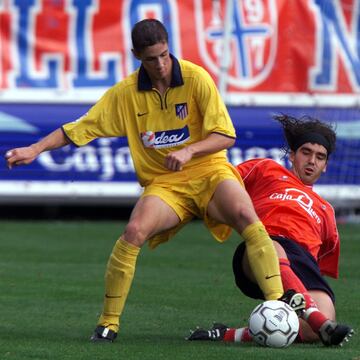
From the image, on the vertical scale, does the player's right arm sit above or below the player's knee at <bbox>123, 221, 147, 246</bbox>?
above

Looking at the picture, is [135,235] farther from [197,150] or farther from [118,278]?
[197,150]

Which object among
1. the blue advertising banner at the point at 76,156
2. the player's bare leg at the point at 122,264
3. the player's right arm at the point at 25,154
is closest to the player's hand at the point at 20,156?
the player's right arm at the point at 25,154

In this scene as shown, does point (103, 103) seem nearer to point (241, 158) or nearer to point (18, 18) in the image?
point (241, 158)

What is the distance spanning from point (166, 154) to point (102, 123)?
1.56 feet

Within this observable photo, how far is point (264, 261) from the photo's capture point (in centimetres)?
727

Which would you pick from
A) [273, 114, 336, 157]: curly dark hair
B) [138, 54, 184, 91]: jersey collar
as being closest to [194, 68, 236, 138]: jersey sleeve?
[138, 54, 184, 91]: jersey collar

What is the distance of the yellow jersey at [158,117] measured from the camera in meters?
7.65

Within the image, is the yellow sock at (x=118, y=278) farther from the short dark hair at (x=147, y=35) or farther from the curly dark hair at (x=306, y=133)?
the curly dark hair at (x=306, y=133)

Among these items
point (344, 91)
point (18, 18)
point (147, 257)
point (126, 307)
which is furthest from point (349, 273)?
point (18, 18)

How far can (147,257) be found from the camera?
13.0 meters

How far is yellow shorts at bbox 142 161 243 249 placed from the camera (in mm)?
7680

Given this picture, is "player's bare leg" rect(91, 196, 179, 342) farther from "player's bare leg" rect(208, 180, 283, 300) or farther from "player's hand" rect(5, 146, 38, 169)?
"player's hand" rect(5, 146, 38, 169)

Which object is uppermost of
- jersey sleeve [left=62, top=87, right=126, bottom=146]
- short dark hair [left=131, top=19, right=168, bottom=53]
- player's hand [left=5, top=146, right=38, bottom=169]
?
short dark hair [left=131, top=19, right=168, bottom=53]

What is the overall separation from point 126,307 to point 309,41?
999 centimetres
